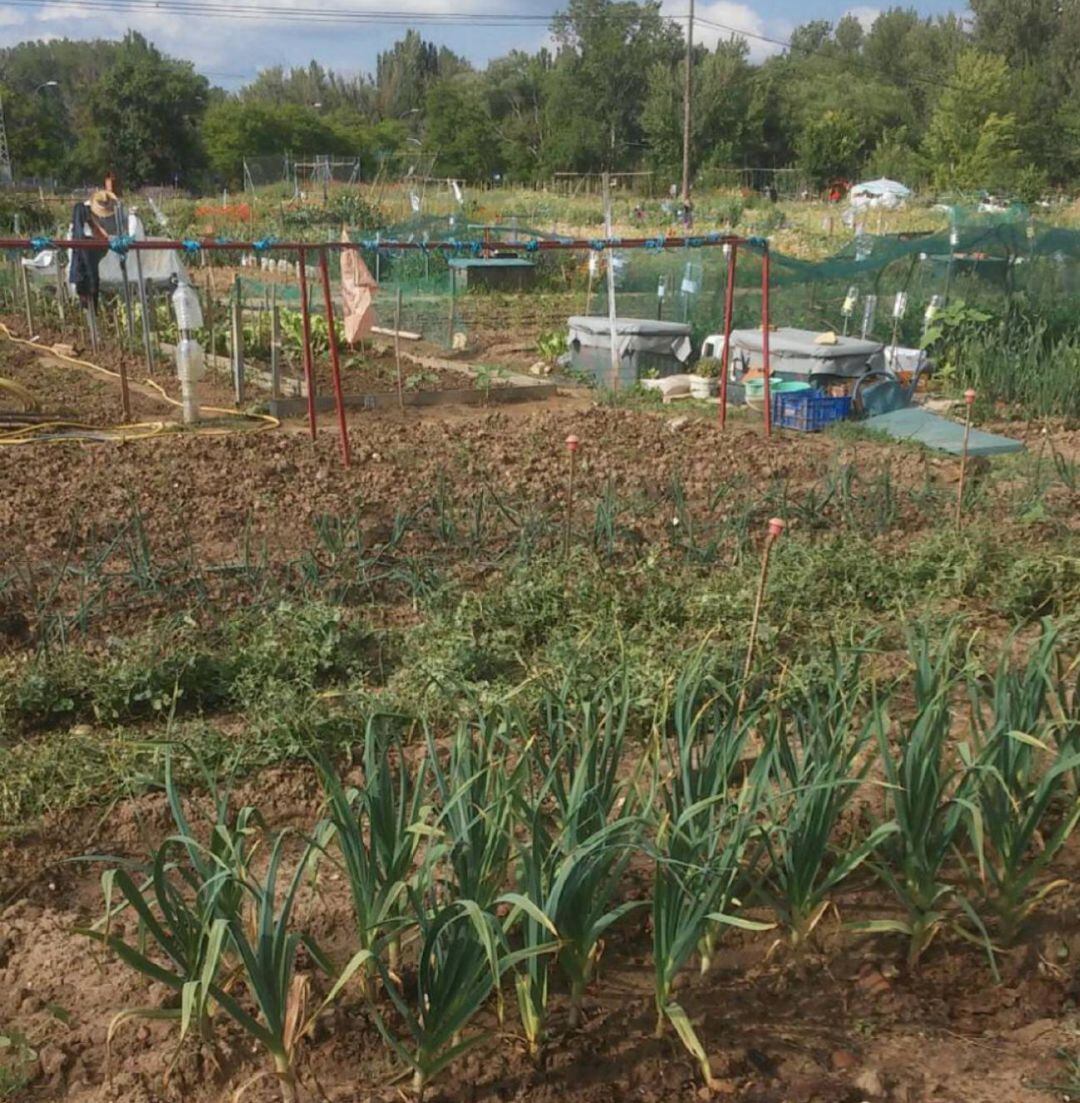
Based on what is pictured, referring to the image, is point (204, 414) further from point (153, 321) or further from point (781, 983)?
point (781, 983)

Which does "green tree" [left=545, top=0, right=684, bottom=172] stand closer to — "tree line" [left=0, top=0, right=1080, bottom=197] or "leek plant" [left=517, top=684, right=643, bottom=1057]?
"tree line" [left=0, top=0, right=1080, bottom=197]

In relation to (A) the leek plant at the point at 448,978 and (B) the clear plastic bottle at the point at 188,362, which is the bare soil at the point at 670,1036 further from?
(B) the clear plastic bottle at the point at 188,362

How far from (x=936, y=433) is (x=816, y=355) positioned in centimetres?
124

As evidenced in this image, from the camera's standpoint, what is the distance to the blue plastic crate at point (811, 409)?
8.28 meters

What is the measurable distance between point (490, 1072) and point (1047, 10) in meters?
71.1

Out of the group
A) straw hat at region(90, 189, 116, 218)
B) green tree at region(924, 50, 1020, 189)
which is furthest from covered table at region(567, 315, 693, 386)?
green tree at region(924, 50, 1020, 189)

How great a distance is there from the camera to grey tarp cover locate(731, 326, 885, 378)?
872cm

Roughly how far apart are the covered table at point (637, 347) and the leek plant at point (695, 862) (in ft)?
26.7

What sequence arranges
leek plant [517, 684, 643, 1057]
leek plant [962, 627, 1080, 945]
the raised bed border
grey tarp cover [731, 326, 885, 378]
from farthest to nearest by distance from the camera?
the raised bed border → grey tarp cover [731, 326, 885, 378] → leek plant [962, 627, 1080, 945] → leek plant [517, 684, 643, 1057]

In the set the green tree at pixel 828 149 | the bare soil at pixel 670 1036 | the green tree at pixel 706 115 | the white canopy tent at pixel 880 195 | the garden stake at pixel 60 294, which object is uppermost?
the green tree at pixel 706 115

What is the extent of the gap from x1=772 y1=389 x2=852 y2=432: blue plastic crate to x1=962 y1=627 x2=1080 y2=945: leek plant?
5697mm

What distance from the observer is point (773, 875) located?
107 inches

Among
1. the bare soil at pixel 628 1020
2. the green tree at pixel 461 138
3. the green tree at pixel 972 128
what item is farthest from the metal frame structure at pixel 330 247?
the green tree at pixel 461 138

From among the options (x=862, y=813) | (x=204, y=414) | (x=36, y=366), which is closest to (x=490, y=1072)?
(x=862, y=813)
